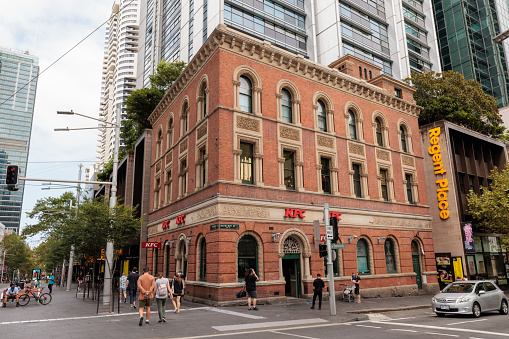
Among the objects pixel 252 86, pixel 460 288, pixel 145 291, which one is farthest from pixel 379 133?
pixel 145 291

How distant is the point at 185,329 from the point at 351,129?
19.0m

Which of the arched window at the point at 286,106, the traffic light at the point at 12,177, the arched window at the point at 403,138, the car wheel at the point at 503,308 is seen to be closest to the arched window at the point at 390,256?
the arched window at the point at 403,138

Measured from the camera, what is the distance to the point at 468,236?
28.8m

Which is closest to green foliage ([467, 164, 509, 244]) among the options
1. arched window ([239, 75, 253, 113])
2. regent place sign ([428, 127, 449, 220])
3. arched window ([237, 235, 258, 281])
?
regent place sign ([428, 127, 449, 220])

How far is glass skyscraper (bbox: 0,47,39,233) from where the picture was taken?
174 m

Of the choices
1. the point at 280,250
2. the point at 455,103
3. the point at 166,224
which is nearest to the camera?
the point at 280,250

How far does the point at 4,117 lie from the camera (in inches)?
7165

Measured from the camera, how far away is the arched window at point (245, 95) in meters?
21.1

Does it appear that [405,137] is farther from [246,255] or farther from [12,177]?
[12,177]

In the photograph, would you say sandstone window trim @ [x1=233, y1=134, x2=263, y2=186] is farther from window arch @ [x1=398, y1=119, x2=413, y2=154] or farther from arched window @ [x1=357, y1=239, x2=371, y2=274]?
window arch @ [x1=398, y1=119, x2=413, y2=154]

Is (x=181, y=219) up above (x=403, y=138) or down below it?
below

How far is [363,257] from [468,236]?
11.2 metres

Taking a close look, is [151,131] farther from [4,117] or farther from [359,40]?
[4,117]

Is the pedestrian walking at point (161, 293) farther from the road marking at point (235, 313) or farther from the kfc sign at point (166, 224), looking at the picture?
the kfc sign at point (166, 224)
